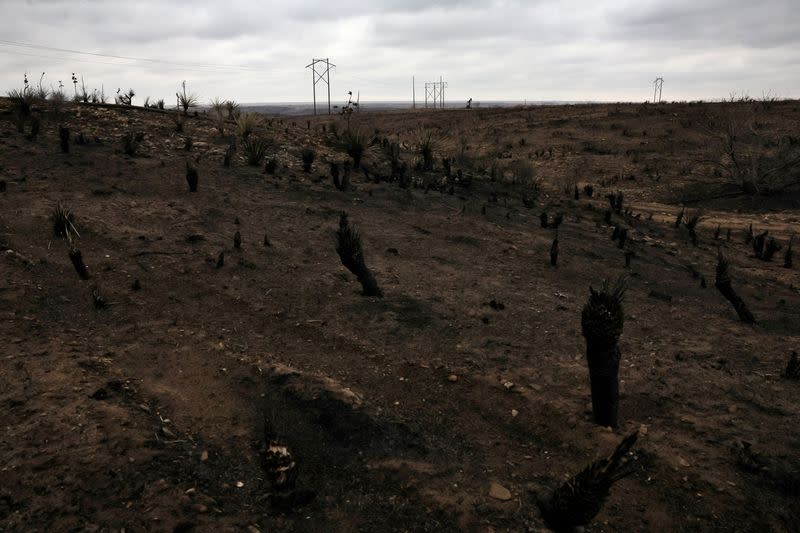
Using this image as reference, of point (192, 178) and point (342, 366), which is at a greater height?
point (192, 178)

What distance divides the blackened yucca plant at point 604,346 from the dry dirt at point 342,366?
280 millimetres

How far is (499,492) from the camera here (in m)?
3.75

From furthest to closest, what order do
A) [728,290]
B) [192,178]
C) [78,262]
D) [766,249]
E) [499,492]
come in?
[766,249] < [192,178] < [728,290] < [78,262] < [499,492]

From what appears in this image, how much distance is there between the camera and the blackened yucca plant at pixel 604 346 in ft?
13.9

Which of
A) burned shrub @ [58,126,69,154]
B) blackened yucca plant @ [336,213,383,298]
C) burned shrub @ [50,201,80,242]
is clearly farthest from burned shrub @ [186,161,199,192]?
blackened yucca plant @ [336,213,383,298]

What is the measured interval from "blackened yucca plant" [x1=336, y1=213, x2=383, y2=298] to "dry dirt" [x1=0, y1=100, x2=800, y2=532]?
0.27 m

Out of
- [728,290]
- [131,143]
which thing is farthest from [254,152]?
[728,290]

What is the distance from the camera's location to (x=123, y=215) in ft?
28.7

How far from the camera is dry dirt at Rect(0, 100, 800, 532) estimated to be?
3.55m

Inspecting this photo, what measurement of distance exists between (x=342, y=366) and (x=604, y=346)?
2693 mm

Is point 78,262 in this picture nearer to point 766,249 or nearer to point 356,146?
point 356,146

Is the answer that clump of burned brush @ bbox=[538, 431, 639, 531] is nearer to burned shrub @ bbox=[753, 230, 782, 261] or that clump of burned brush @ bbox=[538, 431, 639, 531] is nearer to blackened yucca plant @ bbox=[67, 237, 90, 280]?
blackened yucca plant @ bbox=[67, 237, 90, 280]

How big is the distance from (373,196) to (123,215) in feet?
18.8

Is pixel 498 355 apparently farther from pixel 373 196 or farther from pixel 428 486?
pixel 373 196
